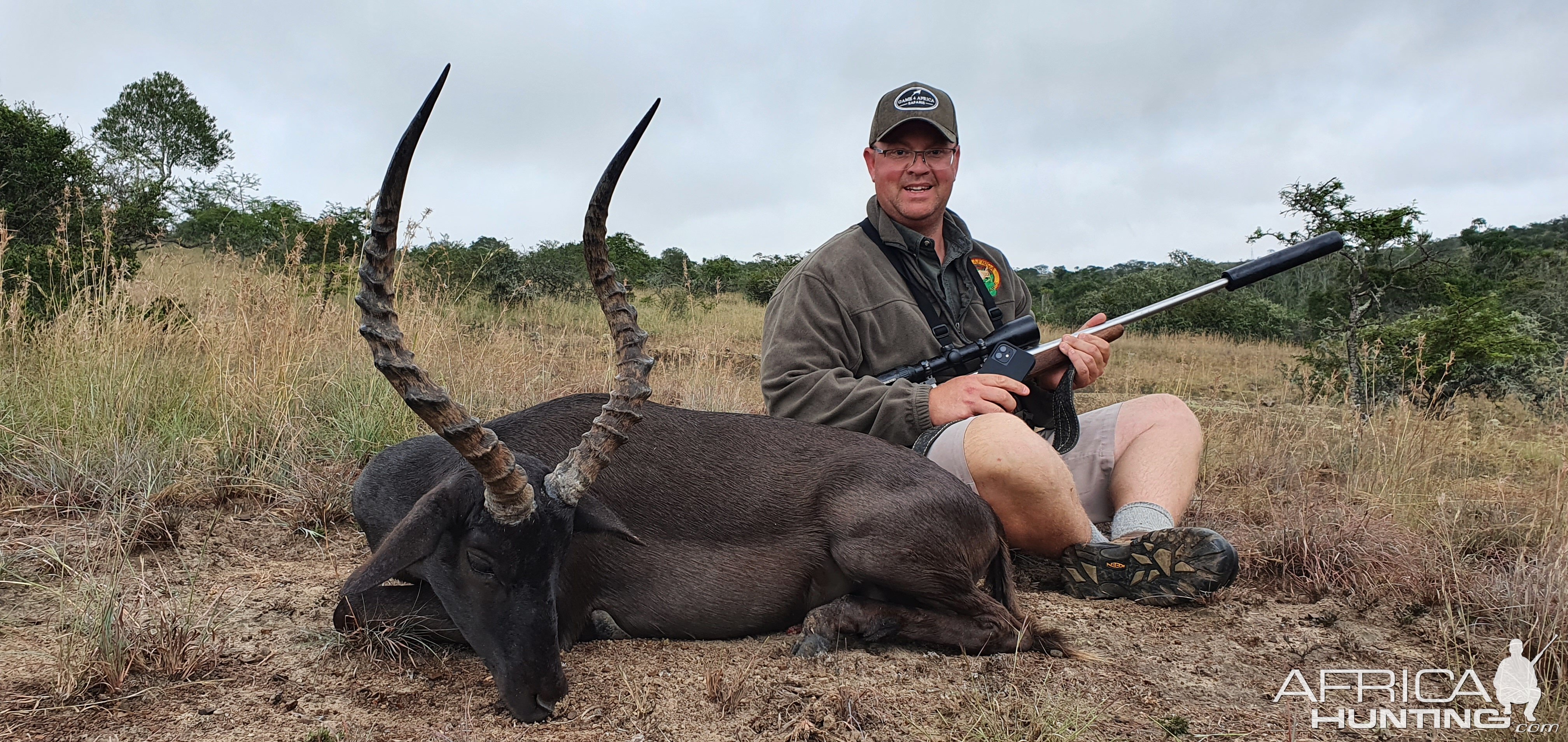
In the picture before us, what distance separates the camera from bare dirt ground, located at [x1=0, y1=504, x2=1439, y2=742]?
2.63 metres

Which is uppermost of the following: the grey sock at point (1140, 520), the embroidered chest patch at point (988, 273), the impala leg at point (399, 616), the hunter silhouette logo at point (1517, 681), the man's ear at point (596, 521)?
the embroidered chest patch at point (988, 273)

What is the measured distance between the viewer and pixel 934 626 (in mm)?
3400

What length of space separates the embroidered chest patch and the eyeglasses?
0.60 meters

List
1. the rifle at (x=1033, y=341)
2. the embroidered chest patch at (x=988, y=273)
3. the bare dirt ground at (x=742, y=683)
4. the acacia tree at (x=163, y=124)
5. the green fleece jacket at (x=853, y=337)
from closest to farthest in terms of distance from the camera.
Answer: the bare dirt ground at (x=742, y=683)
the green fleece jacket at (x=853, y=337)
the rifle at (x=1033, y=341)
the embroidered chest patch at (x=988, y=273)
the acacia tree at (x=163, y=124)

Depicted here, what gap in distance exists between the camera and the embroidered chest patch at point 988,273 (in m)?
5.02

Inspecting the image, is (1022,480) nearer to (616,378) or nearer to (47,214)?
(616,378)

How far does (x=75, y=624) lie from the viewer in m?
2.80

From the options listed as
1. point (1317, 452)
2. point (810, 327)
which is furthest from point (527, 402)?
point (1317, 452)

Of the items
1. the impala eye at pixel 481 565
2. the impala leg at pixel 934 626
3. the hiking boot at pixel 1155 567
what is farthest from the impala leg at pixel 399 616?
the hiking boot at pixel 1155 567

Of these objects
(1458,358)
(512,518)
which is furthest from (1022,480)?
(1458,358)

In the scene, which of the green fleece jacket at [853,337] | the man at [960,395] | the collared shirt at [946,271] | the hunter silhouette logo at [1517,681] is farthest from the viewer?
the collared shirt at [946,271]

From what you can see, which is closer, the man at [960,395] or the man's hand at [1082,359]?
the man at [960,395]

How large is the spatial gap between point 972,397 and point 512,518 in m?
2.21

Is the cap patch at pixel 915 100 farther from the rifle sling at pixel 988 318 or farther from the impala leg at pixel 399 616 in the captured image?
the impala leg at pixel 399 616
